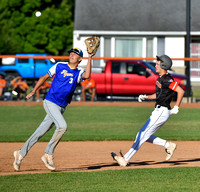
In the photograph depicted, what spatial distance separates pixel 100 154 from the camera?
10.2 m

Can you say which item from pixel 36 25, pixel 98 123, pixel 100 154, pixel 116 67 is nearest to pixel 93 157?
pixel 100 154

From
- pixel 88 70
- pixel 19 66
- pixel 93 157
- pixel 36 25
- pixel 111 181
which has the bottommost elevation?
pixel 93 157

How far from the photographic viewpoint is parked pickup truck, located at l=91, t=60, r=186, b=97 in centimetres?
2180

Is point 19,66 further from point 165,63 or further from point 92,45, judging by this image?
point 92,45

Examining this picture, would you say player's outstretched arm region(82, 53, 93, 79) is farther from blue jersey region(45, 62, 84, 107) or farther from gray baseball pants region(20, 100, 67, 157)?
gray baseball pants region(20, 100, 67, 157)

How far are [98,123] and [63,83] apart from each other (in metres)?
7.78

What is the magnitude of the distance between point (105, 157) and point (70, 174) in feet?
7.40

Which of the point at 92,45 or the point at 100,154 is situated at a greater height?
the point at 92,45

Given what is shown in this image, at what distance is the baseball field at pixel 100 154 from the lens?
6867 mm

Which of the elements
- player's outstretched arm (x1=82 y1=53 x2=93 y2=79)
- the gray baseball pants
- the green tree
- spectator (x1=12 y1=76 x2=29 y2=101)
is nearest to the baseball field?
the gray baseball pants

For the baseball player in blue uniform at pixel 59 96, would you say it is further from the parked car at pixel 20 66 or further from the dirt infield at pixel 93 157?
the parked car at pixel 20 66

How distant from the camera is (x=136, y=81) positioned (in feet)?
71.9

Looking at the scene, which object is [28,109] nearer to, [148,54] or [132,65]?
[132,65]

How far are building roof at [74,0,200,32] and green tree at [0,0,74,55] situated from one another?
9.08m
